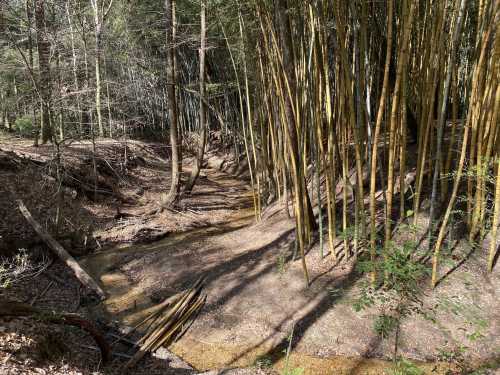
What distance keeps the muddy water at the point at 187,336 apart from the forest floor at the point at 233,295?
0.5 inches

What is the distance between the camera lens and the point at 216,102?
13758 mm

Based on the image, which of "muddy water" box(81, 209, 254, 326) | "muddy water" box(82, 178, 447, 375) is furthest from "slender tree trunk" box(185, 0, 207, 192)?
"muddy water" box(82, 178, 447, 375)

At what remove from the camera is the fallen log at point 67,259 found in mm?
4297

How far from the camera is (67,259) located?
15.0 ft

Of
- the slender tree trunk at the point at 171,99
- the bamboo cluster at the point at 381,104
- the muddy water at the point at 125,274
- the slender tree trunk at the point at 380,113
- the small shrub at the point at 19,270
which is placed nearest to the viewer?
the slender tree trunk at the point at 380,113

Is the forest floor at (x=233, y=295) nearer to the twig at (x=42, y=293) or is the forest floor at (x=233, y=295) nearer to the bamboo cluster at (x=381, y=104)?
the twig at (x=42, y=293)

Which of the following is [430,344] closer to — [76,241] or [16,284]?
[16,284]

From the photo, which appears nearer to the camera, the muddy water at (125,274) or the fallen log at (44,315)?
the fallen log at (44,315)

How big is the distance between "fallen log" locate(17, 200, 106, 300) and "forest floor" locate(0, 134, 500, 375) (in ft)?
0.44

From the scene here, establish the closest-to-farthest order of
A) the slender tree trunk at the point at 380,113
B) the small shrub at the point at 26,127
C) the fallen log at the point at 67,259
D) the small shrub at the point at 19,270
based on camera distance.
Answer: the slender tree trunk at the point at 380,113 < the small shrub at the point at 19,270 < the fallen log at the point at 67,259 < the small shrub at the point at 26,127

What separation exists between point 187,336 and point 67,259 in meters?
2.06

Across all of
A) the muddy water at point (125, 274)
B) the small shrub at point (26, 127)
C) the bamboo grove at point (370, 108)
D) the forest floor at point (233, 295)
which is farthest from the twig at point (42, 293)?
the small shrub at point (26, 127)

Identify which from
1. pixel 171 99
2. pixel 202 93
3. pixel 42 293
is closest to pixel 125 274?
pixel 42 293

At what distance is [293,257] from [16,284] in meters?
3.08
